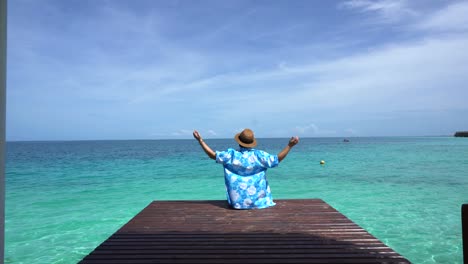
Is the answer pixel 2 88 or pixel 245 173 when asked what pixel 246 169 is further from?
pixel 2 88

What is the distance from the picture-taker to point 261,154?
5574mm

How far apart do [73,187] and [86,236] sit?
9691 mm

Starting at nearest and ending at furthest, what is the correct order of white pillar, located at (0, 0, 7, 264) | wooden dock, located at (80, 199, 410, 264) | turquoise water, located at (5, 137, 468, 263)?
white pillar, located at (0, 0, 7, 264), wooden dock, located at (80, 199, 410, 264), turquoise water, located at (5, 137, 468, 263)

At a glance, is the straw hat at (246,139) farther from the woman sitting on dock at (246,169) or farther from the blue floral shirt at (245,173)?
the blue floral shirt at (245,173)

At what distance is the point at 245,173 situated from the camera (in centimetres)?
555

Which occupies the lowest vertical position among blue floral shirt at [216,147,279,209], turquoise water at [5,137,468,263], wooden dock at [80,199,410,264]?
turquoise water at [5,137,468,263]

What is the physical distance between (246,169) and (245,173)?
87mm

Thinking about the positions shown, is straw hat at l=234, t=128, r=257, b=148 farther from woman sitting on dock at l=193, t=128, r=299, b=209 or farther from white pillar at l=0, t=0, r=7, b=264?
white pillar at l=0, t=0, r=7, b=264

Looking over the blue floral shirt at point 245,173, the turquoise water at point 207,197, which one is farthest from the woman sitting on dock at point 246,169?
the turquoise water at point 207,197

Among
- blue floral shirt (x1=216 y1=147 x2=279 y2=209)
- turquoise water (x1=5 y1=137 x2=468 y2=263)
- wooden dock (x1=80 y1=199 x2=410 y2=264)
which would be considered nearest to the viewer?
wooden dock (x1=80 y1=199 x2=410 y2=264)

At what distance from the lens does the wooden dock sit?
3.40m

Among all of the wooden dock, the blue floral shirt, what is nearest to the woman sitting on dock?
the blue floral shirt

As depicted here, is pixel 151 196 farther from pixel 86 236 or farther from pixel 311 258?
pixel 311 258

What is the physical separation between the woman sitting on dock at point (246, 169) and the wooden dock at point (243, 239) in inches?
9.4
